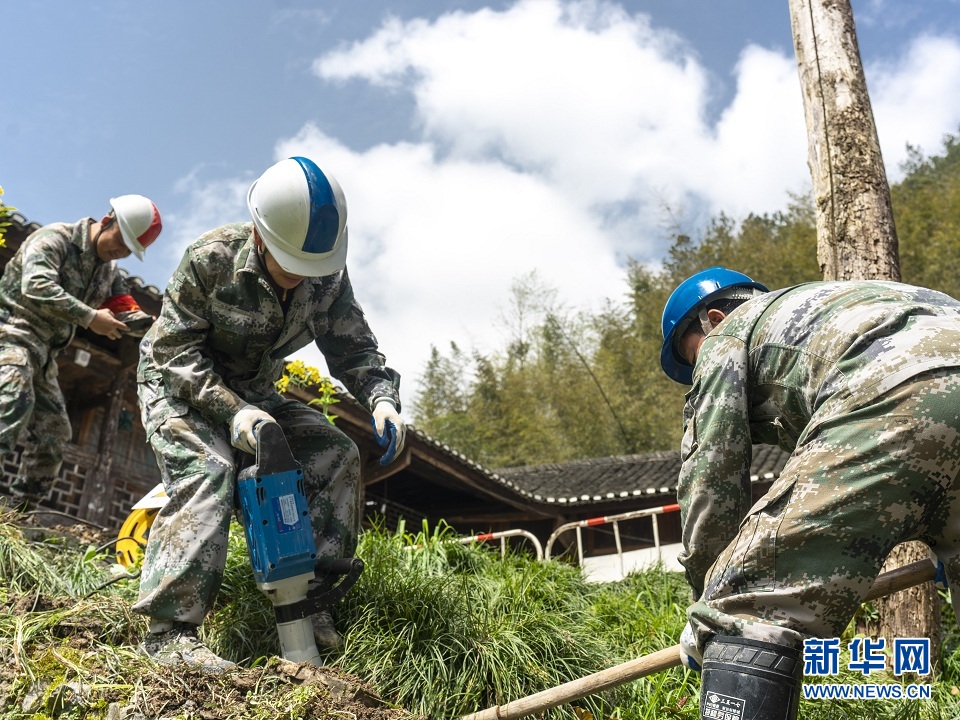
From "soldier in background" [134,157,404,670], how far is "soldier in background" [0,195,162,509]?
1.91 meters

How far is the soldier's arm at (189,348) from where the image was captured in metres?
3.46

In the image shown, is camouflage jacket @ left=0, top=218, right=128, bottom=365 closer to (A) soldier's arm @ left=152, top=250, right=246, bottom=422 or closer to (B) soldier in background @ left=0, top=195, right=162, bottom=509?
(B) soldier in background @ left=0, top=195, right=162, bottom=509

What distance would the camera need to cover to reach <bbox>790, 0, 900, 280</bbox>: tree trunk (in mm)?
4820

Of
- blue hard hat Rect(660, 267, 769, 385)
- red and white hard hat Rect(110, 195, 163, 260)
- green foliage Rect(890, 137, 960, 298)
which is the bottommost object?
blue hard hat Rect(660, 267, 769, 385)

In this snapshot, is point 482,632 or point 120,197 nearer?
point 482,632

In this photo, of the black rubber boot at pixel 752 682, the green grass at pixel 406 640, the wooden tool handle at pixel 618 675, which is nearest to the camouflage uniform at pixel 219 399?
the green grass at pixel 406 640

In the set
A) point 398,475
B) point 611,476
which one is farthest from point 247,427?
point 611,476

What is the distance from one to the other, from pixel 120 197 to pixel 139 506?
1.86 metres

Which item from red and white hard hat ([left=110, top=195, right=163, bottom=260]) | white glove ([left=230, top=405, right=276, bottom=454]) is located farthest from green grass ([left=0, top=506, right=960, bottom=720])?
red and white hard hat ([left=110, top=195, right=163, bottom=260])

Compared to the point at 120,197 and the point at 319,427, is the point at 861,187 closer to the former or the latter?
the point at 319,427

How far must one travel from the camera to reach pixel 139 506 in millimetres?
→ 5426

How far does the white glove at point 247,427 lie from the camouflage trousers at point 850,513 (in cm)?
190

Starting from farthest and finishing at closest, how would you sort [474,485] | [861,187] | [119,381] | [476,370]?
[476,370], [474,485], [119,381], [861,187]

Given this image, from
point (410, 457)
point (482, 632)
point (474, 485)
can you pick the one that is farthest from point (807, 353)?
point (474, 485)
